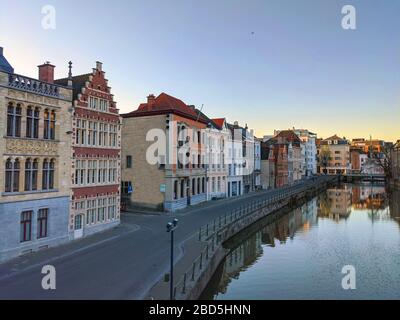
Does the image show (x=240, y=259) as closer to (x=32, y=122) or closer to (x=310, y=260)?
(x=310, y=260)

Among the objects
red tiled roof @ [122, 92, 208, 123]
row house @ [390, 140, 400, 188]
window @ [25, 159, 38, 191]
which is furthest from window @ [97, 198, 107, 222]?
row house @ [390, 140, 400, 188]

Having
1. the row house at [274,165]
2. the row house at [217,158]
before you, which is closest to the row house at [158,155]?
the row house at [217,158]

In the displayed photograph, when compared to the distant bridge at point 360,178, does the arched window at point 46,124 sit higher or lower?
higher

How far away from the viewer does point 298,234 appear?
3550cm

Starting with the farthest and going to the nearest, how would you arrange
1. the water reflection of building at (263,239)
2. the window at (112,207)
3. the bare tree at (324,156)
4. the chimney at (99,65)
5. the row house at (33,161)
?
the bare tree at (324,156), the window at (112,207), the chimney at (99,65), the water reflection of building at (263,239), the row house at (33,161)

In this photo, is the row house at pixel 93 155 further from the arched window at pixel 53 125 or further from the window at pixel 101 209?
the arched window at pixel 53 125

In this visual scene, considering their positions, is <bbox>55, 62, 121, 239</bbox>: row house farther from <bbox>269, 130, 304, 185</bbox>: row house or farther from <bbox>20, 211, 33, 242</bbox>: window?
<bbox>269, 130, 304, 185</bbox>: row house

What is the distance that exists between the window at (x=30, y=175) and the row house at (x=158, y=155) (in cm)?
1661

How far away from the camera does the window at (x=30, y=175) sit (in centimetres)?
2162

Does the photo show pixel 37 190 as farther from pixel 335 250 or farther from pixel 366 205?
pixel 366 205

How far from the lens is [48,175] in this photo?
2323 centimetres

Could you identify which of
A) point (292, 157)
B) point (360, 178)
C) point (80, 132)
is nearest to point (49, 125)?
point (80, 132)

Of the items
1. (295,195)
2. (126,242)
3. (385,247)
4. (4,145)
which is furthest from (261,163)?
(4,145)
